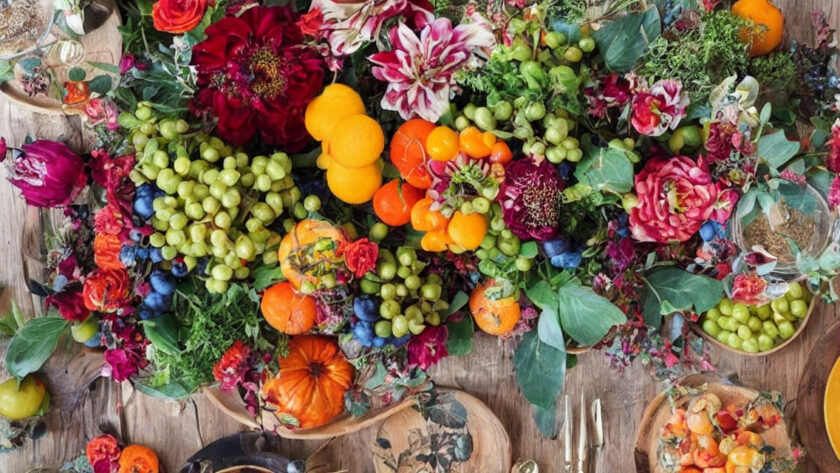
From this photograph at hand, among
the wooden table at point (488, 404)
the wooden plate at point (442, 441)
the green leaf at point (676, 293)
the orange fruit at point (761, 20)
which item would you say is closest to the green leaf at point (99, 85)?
the wooden table at point (488, 404)

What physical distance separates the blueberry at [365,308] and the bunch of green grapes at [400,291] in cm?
1

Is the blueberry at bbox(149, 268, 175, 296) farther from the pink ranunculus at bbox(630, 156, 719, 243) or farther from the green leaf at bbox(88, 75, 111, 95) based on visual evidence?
the pink ranunculus at bbox(630, 156, 719, 243)

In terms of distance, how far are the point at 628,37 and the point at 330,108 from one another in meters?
0.47

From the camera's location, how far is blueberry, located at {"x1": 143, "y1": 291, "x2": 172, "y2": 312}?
1.17 metres

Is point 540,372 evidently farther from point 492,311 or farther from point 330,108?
point 330,108

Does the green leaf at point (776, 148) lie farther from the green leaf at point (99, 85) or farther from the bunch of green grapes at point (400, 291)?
the green leaf at point (99, 85)

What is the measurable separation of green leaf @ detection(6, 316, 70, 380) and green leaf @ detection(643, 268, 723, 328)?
1.04 meters

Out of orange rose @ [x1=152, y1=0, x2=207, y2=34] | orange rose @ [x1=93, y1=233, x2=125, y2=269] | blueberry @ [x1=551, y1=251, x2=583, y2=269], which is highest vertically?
orange rose @ [x1=152, y1=0, x2=207, y2=34]

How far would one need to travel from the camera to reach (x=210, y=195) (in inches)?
42.6

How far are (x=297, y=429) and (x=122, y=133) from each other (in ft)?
1.97

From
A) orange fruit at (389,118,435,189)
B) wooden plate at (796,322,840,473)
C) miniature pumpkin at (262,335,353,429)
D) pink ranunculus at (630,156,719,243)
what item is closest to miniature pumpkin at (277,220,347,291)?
orange fruit at (389,118,435,189)

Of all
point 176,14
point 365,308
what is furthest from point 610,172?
point 176,14

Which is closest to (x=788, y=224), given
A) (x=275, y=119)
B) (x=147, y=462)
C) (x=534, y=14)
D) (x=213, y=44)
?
(x=534, y=14)

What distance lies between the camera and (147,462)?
53.7 inches
